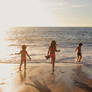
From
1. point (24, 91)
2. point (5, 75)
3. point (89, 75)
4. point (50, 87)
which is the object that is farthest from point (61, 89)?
point (5, 75)

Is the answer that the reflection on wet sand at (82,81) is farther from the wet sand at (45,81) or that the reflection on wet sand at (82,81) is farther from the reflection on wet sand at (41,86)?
the reflection on wet sand at (41,86)

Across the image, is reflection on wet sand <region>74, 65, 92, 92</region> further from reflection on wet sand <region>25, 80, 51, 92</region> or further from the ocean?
the ocean

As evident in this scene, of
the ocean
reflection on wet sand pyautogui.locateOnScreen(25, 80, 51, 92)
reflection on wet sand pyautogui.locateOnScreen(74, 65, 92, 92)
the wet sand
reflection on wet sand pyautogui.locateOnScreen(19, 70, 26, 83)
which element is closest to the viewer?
reflection on wet sand pyautogui.locateOnScreen(25, 80, 51, 92)

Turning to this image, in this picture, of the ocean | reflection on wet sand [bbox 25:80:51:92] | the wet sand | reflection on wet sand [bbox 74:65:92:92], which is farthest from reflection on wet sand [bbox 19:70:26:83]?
the ocean

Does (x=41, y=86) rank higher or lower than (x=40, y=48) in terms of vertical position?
lower

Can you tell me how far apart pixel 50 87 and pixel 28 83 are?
1199 mm

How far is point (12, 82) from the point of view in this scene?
7.81 m

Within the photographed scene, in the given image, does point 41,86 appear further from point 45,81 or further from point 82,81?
point 82,81

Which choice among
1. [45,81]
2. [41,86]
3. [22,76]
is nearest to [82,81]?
[45,81]

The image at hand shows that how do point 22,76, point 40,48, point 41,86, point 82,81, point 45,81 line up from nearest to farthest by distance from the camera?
point 41,86 < point 45,81 < point 82,81 < point 22,76 < point 40,48

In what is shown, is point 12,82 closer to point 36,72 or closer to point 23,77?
point 23,77

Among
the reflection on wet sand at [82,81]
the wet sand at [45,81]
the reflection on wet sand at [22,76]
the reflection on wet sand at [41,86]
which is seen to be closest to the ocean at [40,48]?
the reflection on wet sand at [22,76]

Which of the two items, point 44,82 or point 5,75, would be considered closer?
point 44,82

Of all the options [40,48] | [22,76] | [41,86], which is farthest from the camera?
[40,48]
